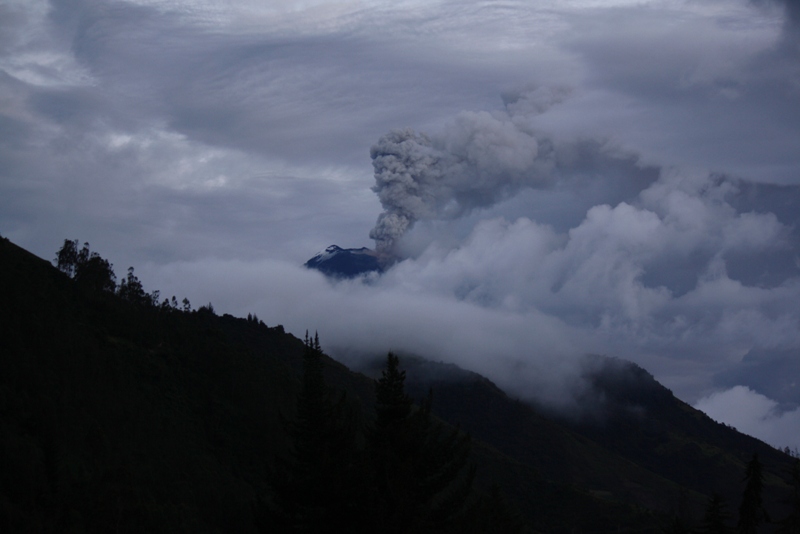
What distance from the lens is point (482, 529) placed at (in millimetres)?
30297

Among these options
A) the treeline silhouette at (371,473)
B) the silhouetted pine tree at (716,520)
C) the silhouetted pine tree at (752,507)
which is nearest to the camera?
the treeline silhouette at (371,473)

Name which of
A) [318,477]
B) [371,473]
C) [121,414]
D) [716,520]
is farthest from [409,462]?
[121,414]

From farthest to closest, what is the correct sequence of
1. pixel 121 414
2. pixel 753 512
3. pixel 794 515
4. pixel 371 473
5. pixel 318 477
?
pixel 121 414, pixel 753 512, pixel 794 515, pixel 318 477, pixel 371 473

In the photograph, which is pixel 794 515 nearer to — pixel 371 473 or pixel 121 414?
pixel 371 473

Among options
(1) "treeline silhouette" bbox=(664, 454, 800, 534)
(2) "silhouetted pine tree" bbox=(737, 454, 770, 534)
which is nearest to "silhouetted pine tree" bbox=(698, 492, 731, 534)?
(1) "treeline silhouette" bbox=(664, 454, 800, 534)

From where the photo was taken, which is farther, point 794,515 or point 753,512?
point 753,512

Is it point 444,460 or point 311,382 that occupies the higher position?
point 311,382

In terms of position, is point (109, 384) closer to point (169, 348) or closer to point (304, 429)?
point (169, 348)

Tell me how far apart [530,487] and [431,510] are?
456ft

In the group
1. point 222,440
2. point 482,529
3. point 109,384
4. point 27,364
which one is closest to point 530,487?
point 222,440

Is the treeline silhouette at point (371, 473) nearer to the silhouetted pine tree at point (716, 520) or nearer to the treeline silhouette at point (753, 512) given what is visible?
the silhouetted pine tree at point (716, 520)

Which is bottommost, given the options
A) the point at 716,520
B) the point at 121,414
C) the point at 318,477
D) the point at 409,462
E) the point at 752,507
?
the point at 121,414

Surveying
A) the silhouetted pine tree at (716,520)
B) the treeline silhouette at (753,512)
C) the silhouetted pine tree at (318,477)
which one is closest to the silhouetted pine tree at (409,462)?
the silhouetted pine tree at (318,477)

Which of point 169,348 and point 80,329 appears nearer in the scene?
point 80,329
